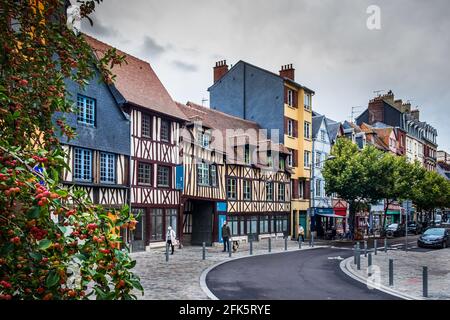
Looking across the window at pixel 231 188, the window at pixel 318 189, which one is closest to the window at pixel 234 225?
the window at pixel 231 188

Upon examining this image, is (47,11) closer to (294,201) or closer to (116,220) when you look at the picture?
(116,220)

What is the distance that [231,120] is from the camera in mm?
39250

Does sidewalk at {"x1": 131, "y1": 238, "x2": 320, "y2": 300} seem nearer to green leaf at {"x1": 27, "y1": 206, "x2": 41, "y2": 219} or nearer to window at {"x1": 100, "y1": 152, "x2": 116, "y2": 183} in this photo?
window at {"x1": 100, "y1": 152, "x2": 116, "y2": 183}

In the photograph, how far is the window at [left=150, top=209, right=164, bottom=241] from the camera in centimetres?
2780

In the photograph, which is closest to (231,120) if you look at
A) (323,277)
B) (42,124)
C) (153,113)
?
(153,113)

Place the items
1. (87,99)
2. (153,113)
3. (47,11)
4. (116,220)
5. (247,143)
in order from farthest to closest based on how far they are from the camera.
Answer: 1. (247,143)
2. (153,113)
3. (87,99)
4. (47,11)
5. (116,220)

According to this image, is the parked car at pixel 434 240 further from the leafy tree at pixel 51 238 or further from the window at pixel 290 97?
the leafy tree at pixel 51 238

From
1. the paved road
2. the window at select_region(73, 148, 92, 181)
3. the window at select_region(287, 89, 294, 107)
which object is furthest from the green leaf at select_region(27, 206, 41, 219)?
the window at select_region(287, 89, 294, 107)

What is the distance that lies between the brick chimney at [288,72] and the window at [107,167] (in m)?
24.8

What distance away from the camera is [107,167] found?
24.7 meters

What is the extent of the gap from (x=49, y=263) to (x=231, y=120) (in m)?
36.6

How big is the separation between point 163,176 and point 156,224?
2968 mm

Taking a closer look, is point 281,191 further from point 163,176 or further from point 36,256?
point 36,256
